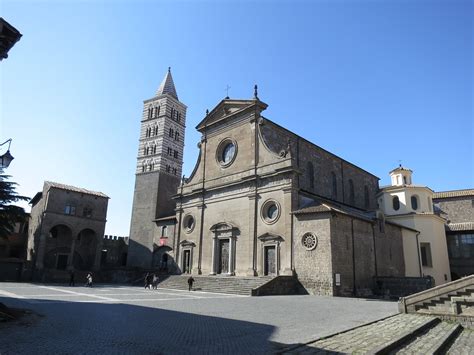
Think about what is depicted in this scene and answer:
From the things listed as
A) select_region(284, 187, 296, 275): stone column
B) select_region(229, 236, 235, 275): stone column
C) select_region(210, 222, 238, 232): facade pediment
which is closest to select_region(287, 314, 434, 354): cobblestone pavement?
select_region(284, 187, 296, 275): stone column

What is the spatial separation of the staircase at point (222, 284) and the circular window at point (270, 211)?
14.7 ft

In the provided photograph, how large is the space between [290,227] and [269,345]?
59.4 feet

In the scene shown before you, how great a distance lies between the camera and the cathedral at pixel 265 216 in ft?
79.2

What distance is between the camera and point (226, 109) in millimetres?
33906

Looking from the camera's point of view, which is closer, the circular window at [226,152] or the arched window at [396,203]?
the circular window at [226,152]

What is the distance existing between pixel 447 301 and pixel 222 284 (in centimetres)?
1555

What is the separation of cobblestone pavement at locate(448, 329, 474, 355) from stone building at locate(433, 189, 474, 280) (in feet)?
→ 104

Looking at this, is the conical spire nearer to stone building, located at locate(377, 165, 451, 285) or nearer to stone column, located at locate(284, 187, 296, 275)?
stone column, located at locate(284, 187, 296, 275)

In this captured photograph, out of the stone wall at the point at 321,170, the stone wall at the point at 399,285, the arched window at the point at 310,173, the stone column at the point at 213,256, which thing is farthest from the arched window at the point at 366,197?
the stone column at the point at 213,256

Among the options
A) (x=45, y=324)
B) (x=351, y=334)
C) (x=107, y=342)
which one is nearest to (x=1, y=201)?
(x=45, y=324)

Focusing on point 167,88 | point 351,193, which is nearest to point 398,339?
point 351,193

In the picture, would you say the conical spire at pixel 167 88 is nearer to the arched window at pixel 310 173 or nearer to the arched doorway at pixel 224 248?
the arched window at pixel 310 173

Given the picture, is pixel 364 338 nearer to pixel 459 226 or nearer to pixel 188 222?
pixel 188 222

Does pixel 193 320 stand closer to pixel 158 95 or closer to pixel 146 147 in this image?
pixel 146 147
